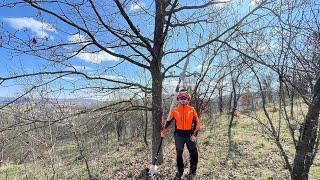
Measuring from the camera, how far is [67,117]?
Answer: 28.0 ft

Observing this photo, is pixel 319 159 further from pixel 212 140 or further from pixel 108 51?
pixel 108 51

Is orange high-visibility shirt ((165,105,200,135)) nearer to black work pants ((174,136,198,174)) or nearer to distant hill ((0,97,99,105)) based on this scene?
black work pants ((174,136,198,174))

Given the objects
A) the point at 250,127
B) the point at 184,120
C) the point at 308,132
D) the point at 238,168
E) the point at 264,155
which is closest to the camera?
the point at 308,132

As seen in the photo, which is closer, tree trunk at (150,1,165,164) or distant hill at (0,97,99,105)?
distant hill at (0,97,99,105)

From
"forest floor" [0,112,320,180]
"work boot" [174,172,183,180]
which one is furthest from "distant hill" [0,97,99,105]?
"work boot" [174,172,183,180]

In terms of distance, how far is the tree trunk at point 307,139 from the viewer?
447 centimetres

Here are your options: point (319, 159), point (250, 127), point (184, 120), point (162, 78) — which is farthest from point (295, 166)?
point (250, 127)

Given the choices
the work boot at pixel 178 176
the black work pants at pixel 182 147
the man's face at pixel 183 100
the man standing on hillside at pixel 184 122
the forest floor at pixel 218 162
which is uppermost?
the man's face at pixel 183 100

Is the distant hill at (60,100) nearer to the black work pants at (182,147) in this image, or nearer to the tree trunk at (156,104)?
the tree trunk at (156,104)

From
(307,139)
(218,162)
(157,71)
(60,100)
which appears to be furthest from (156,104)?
(307,139)

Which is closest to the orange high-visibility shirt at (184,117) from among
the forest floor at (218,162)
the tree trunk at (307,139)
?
the forest floor at (218,162)

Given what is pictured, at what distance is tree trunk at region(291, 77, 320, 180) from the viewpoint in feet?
14.7

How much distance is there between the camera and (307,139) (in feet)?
15.5

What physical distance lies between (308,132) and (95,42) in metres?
5.16
